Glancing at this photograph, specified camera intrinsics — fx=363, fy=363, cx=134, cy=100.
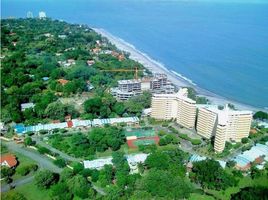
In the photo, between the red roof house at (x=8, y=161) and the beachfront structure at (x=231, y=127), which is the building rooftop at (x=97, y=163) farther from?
the beachfront structure at (x=231, y=127)

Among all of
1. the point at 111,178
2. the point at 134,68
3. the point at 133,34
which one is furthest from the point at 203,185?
the point at 133,34

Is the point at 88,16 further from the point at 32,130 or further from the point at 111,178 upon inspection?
the point at 111,178

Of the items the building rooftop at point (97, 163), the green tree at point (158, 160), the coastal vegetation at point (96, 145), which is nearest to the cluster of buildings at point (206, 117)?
the coastal vegetation at point (96, 145)

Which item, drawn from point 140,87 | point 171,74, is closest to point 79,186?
point 140,87

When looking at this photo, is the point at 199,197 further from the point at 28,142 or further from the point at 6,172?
the point at 28,142

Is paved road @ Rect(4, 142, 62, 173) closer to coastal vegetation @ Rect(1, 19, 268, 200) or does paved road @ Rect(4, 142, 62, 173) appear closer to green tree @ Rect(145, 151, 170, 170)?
coastal vegetation @ Rect(1, 19, 268, 200)

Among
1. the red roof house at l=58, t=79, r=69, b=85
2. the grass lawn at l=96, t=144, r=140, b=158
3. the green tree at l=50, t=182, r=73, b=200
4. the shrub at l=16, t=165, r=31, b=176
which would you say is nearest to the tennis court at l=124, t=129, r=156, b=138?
the grass lawn at l=96, t=144, r=140, b=158
